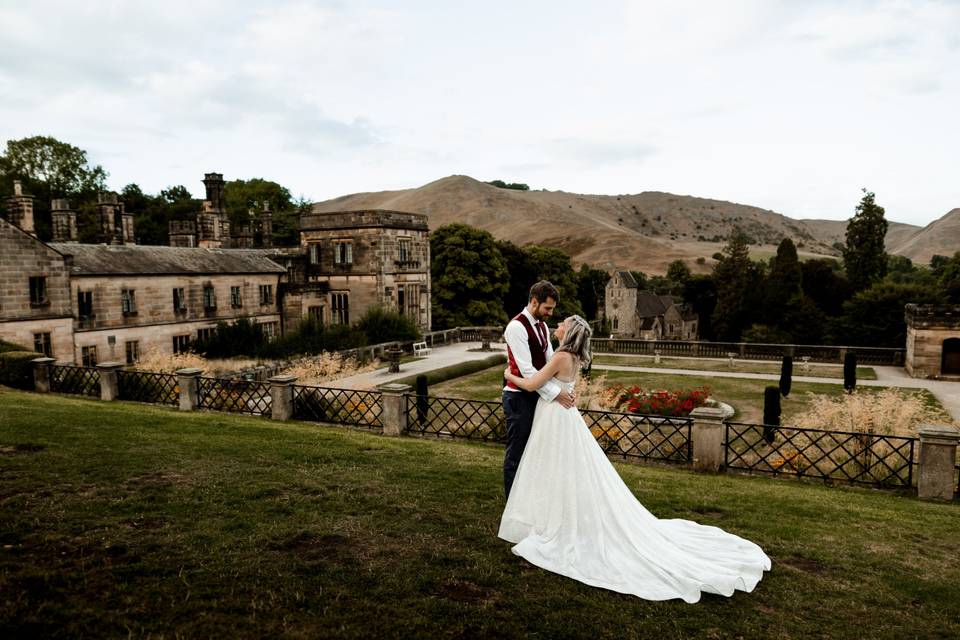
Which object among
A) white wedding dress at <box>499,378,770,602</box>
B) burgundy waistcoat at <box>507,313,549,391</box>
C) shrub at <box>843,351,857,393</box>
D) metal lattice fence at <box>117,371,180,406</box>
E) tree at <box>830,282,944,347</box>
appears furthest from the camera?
tree at <box>830,282,944,347</box>

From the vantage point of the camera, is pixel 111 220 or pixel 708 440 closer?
pixel 708 440

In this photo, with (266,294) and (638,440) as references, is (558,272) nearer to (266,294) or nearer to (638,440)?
(266,294)

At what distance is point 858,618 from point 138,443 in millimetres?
11170

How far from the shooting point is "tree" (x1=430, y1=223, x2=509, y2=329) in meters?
55.2

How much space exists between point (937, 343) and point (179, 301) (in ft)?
133

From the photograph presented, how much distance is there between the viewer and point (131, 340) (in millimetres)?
32969

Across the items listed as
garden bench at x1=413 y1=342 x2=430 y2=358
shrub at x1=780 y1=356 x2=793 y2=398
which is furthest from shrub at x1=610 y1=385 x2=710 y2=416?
garden bench at x1=413 y1=342 x2=430 y2=358

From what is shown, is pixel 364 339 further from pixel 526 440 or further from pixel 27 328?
pixel 526 440

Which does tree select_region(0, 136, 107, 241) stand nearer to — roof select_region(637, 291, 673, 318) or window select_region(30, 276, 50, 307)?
window select_region(30, 276, 50, 307)

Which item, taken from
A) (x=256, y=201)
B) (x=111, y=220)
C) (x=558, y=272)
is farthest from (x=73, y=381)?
(x=256, y=201)

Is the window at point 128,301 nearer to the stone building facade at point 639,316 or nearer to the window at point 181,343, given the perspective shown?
the window at point 181,343

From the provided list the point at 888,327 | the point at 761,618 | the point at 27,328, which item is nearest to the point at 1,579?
the point at 761,618

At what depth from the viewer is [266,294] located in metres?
41.4

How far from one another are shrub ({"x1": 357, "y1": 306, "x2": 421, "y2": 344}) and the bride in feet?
98.1
